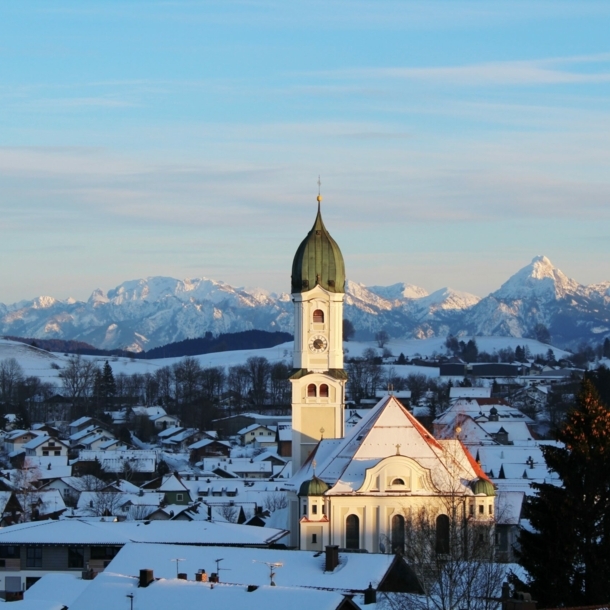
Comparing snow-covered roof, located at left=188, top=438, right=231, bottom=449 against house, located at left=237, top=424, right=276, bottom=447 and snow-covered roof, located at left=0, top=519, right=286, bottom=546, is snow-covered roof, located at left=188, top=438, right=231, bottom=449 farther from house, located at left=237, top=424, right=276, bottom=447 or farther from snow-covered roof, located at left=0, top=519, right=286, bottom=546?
snow-covered roof, located at left=0, top=519, right=286, bottom=546

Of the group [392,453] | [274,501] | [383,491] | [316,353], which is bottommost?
[274,501]

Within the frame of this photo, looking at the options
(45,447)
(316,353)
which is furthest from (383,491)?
(45,447)

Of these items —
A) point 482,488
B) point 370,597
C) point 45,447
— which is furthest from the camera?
point 45,447

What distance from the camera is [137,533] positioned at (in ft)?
213

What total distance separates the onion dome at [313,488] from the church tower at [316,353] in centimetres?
938

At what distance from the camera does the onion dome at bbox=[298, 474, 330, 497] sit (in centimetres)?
6600

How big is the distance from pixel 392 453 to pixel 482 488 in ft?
13.5

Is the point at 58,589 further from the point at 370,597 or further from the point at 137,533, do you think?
the point at 137,533

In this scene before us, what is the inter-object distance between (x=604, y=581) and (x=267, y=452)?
4338 inches

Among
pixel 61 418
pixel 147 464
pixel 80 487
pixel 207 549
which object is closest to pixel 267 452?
pixel 147 464

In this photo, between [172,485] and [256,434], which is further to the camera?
[256,434]

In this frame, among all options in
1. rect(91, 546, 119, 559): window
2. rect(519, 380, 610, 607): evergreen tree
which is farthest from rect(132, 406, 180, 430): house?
rect(519, 380, 610, 607): evergreen tree

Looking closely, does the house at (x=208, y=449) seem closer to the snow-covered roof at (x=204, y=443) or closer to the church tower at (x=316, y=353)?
the snow-covered roof at (x=204, y=443)

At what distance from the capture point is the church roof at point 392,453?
6638 cm
